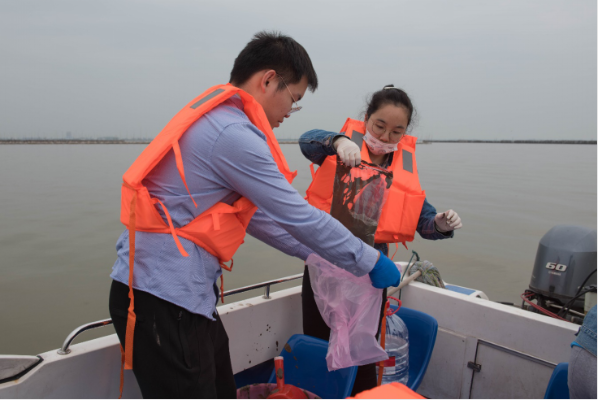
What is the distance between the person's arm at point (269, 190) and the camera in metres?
1.02

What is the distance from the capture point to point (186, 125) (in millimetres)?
1039

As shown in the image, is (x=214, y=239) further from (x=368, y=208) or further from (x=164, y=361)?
(x=368, y=208)

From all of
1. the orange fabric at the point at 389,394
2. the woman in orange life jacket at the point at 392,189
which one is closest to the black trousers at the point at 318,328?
the woman in orange life jacket at the point at 392,189

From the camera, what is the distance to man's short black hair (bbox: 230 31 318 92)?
48.6 inches

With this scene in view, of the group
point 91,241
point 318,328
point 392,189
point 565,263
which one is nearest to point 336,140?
point 392,189

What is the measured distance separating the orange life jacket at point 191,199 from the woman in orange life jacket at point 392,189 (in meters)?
0.61

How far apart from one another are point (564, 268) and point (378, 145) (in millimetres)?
1846

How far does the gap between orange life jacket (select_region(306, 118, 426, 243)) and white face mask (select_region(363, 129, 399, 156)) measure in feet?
0.10

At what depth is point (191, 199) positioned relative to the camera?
106cm

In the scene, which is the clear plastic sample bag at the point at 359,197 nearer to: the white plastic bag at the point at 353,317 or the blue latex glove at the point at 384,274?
the white plastic bag at the point at 353,317

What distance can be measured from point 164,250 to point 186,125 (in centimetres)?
33

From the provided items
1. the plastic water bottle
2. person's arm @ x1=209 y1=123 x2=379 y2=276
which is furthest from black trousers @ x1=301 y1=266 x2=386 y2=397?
person's arm @ x1=209 y1=123 x2=379 y2=276

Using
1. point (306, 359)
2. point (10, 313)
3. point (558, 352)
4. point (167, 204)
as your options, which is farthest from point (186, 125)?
point (10, 313)

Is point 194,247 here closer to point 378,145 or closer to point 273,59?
point 273,59
